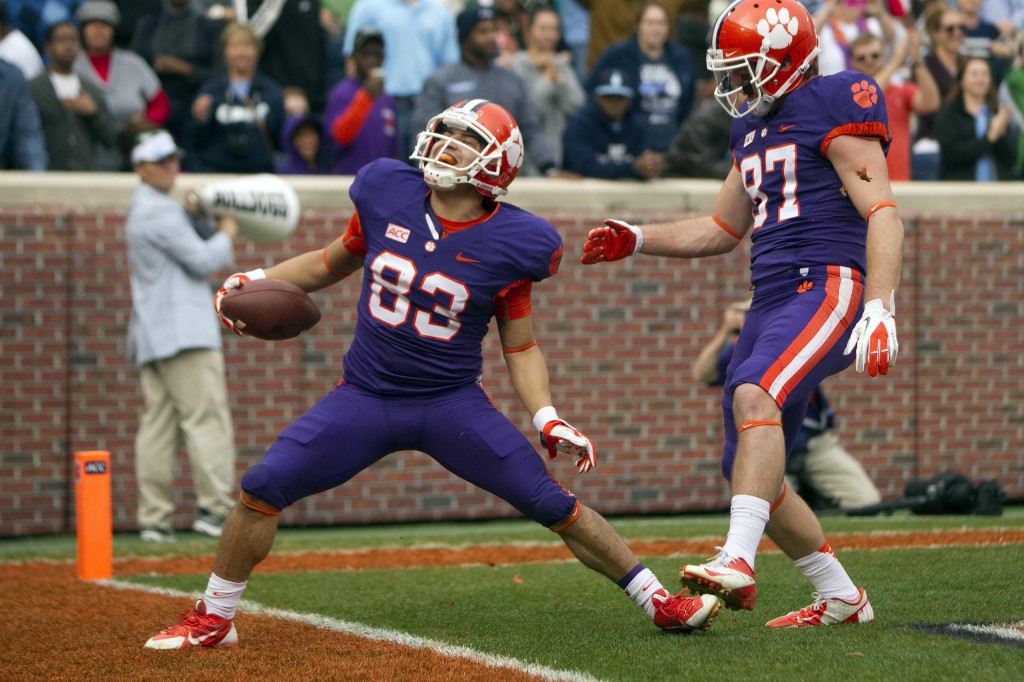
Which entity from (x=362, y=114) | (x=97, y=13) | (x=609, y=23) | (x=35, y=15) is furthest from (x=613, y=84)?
(x=35, y=15)

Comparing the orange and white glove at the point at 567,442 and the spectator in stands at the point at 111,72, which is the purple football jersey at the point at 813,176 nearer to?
the orange and white glove at the point at 567,442

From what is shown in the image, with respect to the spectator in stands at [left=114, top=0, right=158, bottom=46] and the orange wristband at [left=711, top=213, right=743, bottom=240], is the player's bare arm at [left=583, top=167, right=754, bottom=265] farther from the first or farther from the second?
the spectator in stands at [left=114, top=0, right=158, bottom=46]

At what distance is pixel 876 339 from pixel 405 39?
6640mm

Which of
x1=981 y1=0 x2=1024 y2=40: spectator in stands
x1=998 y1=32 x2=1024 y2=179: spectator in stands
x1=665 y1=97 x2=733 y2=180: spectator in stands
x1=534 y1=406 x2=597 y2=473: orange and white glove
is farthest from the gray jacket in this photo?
x1=981 y1=0 x2=1024 y2=40: spectator in stands

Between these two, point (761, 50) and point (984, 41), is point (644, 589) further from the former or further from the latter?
point (984, 41)

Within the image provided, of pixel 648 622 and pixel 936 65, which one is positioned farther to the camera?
pixel 936 65

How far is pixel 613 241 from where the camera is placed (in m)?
5.12

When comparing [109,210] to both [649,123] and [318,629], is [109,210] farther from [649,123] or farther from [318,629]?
[318,629]

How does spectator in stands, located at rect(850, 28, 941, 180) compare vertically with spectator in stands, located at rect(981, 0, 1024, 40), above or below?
below

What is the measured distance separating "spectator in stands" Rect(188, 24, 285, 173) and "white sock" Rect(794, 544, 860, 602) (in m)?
5.79

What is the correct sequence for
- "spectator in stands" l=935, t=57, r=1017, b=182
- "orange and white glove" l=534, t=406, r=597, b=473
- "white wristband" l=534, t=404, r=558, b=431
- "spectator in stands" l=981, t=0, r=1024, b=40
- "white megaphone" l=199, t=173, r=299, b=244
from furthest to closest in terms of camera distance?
"spectator in stands" l=981, t=0, r=1024, b=40 < "spectator in stands" l=935, t=57, r=1017, b=182 < "white megaphone" l=199, t=173, r=299, b=244 < "white wristband" l=534, t=404, r=558, b=431 < "orange and white glove" l=534, t=406, r=597, b=473

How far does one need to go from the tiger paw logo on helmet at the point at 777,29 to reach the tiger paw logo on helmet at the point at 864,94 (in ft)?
0.87

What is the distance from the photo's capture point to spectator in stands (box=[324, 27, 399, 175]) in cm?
965

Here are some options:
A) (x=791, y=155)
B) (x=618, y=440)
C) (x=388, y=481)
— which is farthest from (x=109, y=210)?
(x=791, y=155)
